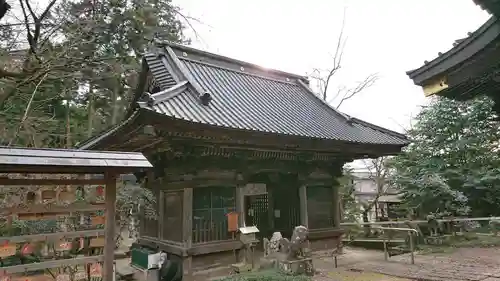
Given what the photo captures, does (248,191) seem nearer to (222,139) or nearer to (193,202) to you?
(193,202)

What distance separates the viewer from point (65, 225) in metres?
7.39

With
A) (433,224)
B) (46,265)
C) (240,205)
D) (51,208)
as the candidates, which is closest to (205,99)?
(240,205)

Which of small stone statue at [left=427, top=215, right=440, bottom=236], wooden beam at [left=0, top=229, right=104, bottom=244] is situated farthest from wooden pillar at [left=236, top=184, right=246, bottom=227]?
small stone statue at [left=427, top=215, right=440, bottom=236]

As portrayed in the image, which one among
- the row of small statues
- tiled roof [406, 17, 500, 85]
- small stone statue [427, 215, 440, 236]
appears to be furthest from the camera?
small stone statue [427, 215, 440, 236]

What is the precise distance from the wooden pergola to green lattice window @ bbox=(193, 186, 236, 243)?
4.06 metres

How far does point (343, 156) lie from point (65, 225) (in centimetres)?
866

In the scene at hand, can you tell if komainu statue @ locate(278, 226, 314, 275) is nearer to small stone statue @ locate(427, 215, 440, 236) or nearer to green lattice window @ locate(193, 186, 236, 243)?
green lattice window @ locate(193, 186, 236, 243)

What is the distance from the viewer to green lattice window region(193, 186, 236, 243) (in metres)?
8.84

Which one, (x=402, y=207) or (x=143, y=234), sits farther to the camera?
(x=402, y=207)

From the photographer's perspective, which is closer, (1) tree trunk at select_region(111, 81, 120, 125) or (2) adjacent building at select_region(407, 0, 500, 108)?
(2) adjacent building at select_region(407, 0, 500, 108)

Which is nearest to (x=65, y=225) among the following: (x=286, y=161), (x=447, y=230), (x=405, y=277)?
(x=286, y=161)

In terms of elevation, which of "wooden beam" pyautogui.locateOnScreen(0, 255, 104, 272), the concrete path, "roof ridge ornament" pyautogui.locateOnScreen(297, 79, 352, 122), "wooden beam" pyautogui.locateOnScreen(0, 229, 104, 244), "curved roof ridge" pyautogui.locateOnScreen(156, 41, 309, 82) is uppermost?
"curved roof ridge" pyautogui.locateOnScreen(156, 41, 309, 82)

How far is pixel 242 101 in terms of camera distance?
10.7 metres

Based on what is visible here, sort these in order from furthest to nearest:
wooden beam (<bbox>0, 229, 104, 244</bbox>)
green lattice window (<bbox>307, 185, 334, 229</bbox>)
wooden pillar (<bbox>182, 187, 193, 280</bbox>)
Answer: green lattice window (<bbox>307, 185, 334, 229</bbox>) < wooden pillar (<bbox>182, 187, 193, 280</bbox>) < wooden beam (<bbox>0, 229, 104, 244</bbox>)
